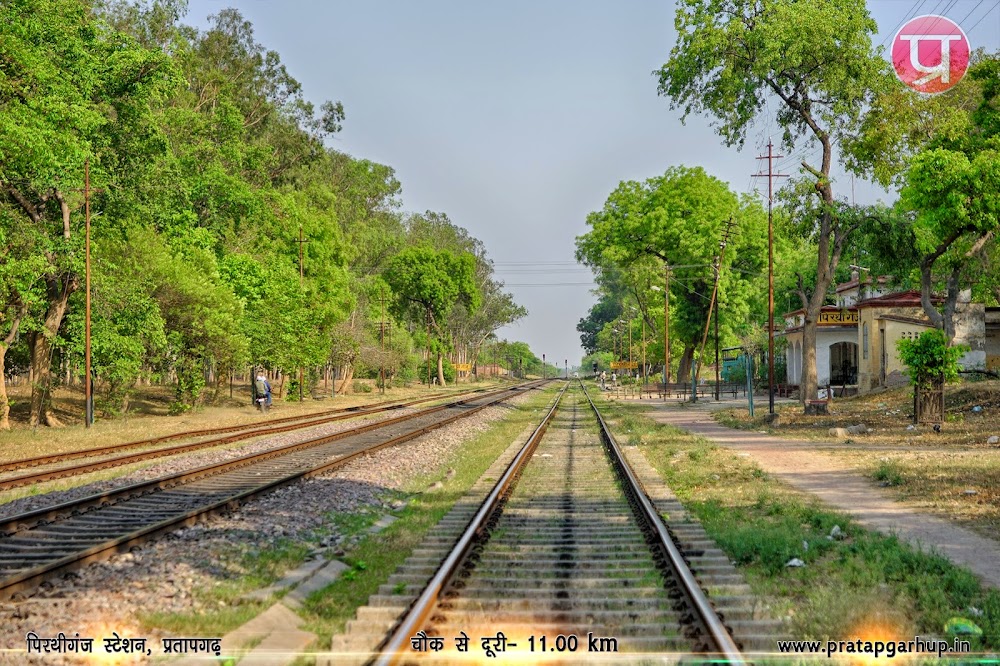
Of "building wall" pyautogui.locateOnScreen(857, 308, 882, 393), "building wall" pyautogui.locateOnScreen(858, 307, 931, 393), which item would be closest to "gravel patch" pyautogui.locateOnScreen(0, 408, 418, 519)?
"building wall" pyautogui.locateOnScreen(858, 307, 931, 393)

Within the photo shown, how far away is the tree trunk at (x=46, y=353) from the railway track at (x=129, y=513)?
47.2ft

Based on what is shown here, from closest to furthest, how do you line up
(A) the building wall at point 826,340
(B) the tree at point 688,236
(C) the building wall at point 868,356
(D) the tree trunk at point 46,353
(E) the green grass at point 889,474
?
(E) the green grass at point 889,474
(D) the tree trunk at point 46,353
(C) the building wall at point 868,356
(A) the building wall at point 826,340
(B) the tree at point 688,236

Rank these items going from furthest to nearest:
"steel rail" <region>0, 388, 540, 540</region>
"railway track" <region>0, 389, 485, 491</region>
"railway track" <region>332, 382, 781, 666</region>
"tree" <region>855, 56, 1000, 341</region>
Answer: "tree" <region>855, 56, 1000, 341</region> → "railway track" <region>0, 389, 485, 491</region> → "steel rail" <region>0, 388, 540, 540</region> → "railway track" <region>332, 382, 781, 666</region>

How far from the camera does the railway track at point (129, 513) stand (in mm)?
8828

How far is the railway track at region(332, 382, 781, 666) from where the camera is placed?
19.6ft

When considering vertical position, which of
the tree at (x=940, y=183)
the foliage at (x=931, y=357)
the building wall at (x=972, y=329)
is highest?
the tree at (x=940, y=183)

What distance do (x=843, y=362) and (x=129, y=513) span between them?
159 feet

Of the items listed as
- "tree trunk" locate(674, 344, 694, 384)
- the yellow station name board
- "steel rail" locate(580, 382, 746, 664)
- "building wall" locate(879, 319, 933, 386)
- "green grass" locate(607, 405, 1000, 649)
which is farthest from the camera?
"tree trunk" locate(674, 344, 694, 384)

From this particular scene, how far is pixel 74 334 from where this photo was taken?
3023cm

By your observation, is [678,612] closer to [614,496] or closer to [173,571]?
[173,571]

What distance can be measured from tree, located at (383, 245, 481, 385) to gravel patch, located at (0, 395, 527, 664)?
74236 mm

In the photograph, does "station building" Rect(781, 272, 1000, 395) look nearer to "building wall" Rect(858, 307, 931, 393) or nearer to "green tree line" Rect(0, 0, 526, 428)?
"building wall" Rect(858, 307, 931, 393)

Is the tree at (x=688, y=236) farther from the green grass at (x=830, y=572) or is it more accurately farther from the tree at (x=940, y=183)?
the green grass at (x=830, y=572)

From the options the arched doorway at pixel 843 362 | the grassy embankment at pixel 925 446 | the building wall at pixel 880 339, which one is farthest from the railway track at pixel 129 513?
the arched doorway at pixel 843 362
